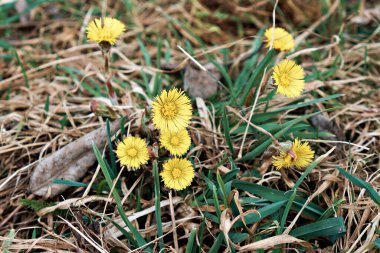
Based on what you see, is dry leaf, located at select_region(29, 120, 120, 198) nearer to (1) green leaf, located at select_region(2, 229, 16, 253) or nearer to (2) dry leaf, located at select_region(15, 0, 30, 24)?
(1) green leaf, located at select_region(2, 229, 16, 253)

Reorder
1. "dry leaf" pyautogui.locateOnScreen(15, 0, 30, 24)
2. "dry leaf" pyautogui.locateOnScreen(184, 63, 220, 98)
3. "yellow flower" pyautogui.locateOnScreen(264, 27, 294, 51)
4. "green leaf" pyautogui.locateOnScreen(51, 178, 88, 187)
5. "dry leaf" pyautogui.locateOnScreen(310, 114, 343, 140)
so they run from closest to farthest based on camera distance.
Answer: "green leaf" pyautogui.locateOnScreen(51, 178, 88, 187), "yellow flower" pyautogui.locateOnScreen(264, 27, 294, 51), "dry leaf" pyautogui.locateOnScreen(310, 114, 343, 140), "dry leaf" pyautogui.locateOnScreen(184, 63, 220, 98), "dry leaf" pyautogui.locateOnScreen(15, 0, 30, 24)

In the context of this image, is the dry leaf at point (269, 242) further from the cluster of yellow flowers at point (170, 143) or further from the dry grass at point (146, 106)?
the cluster of yellow flowers at point (170, 143)

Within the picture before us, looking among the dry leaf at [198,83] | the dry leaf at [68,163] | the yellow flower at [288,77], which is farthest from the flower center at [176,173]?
the dry leaf at [198,83]

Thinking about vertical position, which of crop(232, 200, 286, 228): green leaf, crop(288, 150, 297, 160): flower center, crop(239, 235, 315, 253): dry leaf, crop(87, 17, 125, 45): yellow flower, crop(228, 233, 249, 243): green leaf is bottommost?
crop(228, 233, 249, 243): green leaf

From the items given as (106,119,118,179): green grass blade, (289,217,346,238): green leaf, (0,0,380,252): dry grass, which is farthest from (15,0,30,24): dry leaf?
(289,217,346,238): green leaf

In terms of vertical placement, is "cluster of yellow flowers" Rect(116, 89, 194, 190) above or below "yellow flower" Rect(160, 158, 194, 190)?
above

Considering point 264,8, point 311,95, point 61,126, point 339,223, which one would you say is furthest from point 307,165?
point 264,8

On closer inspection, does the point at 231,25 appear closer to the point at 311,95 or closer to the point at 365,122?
the point at 311,95

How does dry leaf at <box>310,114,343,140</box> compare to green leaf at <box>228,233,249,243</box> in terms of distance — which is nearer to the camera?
green leaf at <box>228,233,249,243</box>
